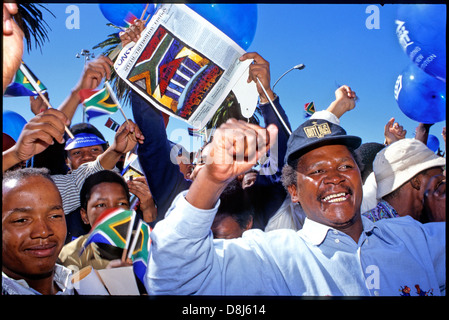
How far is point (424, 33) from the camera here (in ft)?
6.58

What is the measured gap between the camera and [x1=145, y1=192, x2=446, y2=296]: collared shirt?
1.35m

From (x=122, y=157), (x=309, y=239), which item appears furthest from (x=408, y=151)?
(x=122, y=157)

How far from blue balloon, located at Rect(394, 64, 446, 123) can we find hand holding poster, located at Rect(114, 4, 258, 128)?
2.79ft

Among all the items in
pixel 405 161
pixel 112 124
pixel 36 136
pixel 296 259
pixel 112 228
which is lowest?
pixel 296 259

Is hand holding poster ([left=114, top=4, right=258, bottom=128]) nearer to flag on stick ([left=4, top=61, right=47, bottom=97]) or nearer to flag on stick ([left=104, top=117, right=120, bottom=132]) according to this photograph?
flag on stick ([left=104, top=117, right=120, bottom=132])

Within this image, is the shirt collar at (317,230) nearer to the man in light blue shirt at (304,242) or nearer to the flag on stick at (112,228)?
the man in light blue shirt at (304,242)

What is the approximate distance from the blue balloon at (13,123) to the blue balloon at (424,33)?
201cm

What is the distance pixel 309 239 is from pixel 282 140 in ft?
1.79

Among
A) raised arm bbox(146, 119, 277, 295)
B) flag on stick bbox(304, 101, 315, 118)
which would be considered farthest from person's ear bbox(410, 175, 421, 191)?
raised arm bbox(146, 119, 277, 295)

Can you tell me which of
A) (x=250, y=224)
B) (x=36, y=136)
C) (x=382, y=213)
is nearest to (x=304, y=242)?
(x=250, y=224)

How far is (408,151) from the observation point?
2059mm

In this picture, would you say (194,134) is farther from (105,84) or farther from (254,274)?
(254,274)

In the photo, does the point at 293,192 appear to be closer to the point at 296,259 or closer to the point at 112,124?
the point at 296,259

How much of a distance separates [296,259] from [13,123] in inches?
62.3
